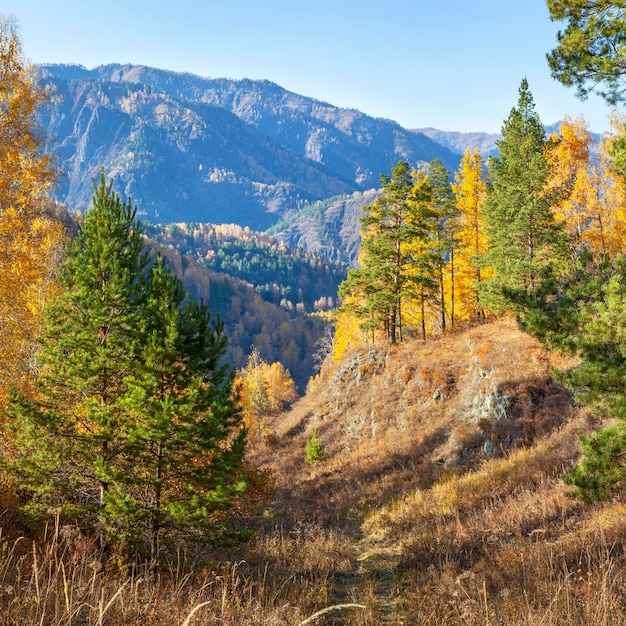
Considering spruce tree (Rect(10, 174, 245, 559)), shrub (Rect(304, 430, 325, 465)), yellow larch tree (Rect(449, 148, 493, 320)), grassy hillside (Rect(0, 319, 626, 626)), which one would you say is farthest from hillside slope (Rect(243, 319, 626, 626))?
yellow larch tree (Rect(449, 148, 493, 320))

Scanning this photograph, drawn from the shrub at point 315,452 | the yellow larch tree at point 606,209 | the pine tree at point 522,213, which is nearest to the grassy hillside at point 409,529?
the shrub at point 315,452

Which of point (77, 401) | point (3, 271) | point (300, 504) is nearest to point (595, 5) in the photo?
point (77, 401)

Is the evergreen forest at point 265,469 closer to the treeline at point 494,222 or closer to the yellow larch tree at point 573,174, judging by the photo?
the treeline at point 494,222

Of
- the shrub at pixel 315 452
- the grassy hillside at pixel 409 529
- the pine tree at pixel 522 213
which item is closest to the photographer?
the grassy hillside at pixel 409 529

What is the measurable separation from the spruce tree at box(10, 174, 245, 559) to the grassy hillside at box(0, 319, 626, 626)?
3.76ft

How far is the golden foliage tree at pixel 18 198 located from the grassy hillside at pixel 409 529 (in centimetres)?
469

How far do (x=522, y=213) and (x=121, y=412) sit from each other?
21051 mm

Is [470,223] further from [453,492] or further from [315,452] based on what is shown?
[453,492]

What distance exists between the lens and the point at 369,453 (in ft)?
76.6

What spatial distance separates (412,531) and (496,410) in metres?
9.50

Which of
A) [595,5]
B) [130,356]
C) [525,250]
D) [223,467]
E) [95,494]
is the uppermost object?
[595,5]

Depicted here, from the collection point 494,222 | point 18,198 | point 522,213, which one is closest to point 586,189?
point 494,222

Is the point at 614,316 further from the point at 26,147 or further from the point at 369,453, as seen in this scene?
the point at 369,453

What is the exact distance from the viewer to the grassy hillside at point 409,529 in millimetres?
4406
